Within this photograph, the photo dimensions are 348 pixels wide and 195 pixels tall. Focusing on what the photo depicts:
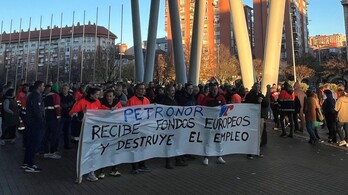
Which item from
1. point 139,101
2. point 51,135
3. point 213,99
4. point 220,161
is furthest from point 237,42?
point 139,101

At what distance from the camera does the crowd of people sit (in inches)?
314

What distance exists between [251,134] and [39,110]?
530 centimetres

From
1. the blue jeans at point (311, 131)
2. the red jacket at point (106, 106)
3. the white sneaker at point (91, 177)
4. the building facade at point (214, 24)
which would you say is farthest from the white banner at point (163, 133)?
the building facade at point (214, 24)

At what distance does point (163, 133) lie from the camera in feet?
27.1

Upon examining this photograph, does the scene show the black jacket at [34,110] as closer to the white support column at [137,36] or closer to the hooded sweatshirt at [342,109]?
the hooded sweatshirt at [342,109]

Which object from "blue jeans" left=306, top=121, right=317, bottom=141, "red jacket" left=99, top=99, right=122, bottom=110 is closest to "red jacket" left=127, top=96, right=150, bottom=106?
"red jacket" left=99, top=99, right=122, bottom=110

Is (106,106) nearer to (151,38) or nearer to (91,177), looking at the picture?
(91,177)

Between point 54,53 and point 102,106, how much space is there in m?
98.6

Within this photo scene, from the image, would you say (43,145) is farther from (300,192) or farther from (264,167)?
(300,192)

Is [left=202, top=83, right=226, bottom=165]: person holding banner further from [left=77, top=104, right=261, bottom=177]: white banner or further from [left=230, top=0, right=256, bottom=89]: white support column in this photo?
[left=230, top=0, right=256, bottom=89]: white support column

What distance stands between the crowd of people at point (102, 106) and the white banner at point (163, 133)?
0.81ft

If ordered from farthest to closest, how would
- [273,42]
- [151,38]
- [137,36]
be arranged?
[137,36] → [151,38] → [273,42]

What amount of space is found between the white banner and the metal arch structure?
11080 millimetres

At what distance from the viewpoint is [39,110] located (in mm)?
8102
